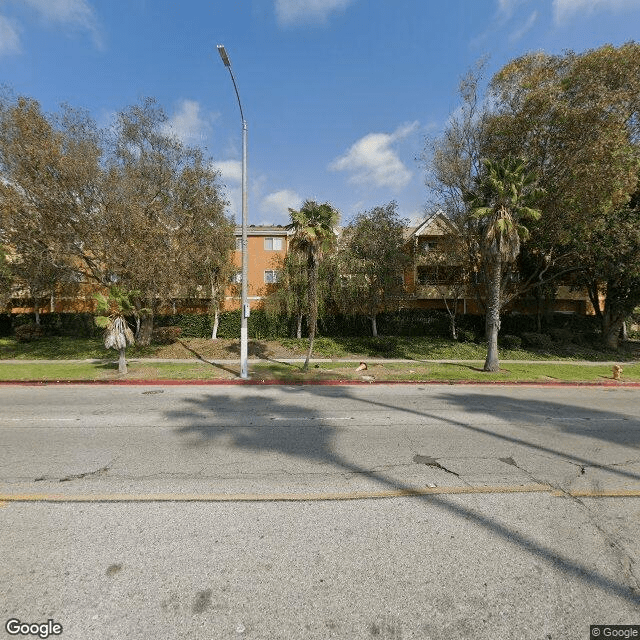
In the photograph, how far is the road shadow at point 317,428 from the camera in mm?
3562

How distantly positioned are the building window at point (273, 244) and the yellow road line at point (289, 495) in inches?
1113

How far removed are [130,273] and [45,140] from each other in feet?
23.9

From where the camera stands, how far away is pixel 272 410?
9.28 m

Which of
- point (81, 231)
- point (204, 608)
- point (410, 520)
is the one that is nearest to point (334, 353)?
point (81, 231)

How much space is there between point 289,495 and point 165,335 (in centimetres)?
2260

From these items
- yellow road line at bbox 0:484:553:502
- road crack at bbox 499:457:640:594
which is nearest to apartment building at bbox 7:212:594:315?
road crack at bbox 499:457:640:594

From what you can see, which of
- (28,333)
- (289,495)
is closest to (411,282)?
(289,495)

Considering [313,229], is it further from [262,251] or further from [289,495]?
[262,251]

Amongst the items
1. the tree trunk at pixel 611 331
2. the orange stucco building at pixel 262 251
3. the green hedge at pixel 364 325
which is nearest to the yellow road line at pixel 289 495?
the green hedge at pixel 364 325

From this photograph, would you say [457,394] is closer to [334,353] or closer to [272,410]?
[272,410]

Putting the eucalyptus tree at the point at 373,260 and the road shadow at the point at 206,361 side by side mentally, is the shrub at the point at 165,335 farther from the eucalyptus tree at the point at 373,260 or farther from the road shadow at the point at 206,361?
the eucalyptus tree at the point at 373,260

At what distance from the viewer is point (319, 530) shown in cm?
382

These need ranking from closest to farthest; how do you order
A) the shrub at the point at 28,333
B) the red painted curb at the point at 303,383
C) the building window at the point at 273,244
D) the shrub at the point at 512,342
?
the red painted curb at the point at 303,383 → the shrub at the point at 512,342 → the shrub at the point at 28,333 → the building window at the point at 273,244

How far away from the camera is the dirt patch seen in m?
20.5
